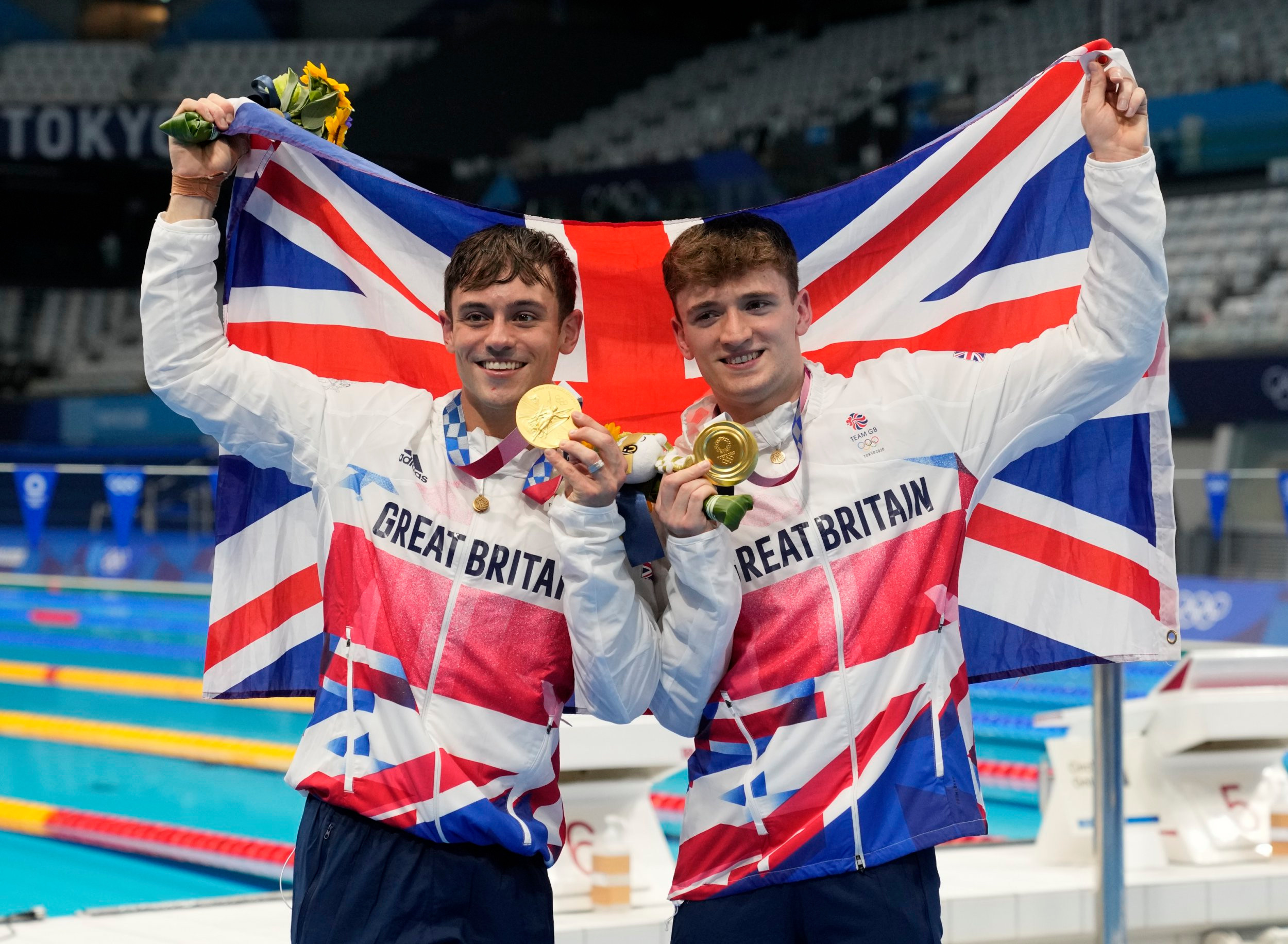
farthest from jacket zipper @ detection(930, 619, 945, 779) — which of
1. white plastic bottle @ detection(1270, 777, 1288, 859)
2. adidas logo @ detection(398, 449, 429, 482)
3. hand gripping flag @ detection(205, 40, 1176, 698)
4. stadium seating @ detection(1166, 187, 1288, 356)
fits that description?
stadium seating @ detection(1166, 187, 1288, 356)

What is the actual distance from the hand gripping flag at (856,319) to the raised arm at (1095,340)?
0.23 metres

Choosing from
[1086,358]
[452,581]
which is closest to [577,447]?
[452,581]

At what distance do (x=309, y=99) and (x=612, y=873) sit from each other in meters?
2.07

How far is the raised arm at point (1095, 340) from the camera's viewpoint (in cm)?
197

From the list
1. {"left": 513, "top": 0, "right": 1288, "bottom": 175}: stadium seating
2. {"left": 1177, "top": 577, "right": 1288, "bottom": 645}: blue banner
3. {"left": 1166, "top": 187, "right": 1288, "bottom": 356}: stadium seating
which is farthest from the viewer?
{"left": 513, "top": 0, "right": 1288, "bottom": 175}: stadium seating

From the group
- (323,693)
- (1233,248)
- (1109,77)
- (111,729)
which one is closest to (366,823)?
(323,693)

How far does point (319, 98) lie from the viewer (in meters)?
2.37

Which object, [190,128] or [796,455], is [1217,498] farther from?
[190,128]

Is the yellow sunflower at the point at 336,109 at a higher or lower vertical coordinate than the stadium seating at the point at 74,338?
lower

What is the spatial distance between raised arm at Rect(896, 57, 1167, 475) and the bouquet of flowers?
1.21 metres

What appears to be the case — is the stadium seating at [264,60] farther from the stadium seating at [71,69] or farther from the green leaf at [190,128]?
the green leaf at [190,128]

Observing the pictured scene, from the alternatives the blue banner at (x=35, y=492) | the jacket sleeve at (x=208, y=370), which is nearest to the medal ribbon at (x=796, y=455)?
the jacket sleeve at (x=208, y=370)

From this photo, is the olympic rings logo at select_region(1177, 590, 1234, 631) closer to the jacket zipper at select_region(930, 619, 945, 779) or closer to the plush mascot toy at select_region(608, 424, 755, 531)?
the jacket zipper at select_region(930, 619, 945, 779)

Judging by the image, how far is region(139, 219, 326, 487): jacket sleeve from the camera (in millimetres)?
2074
